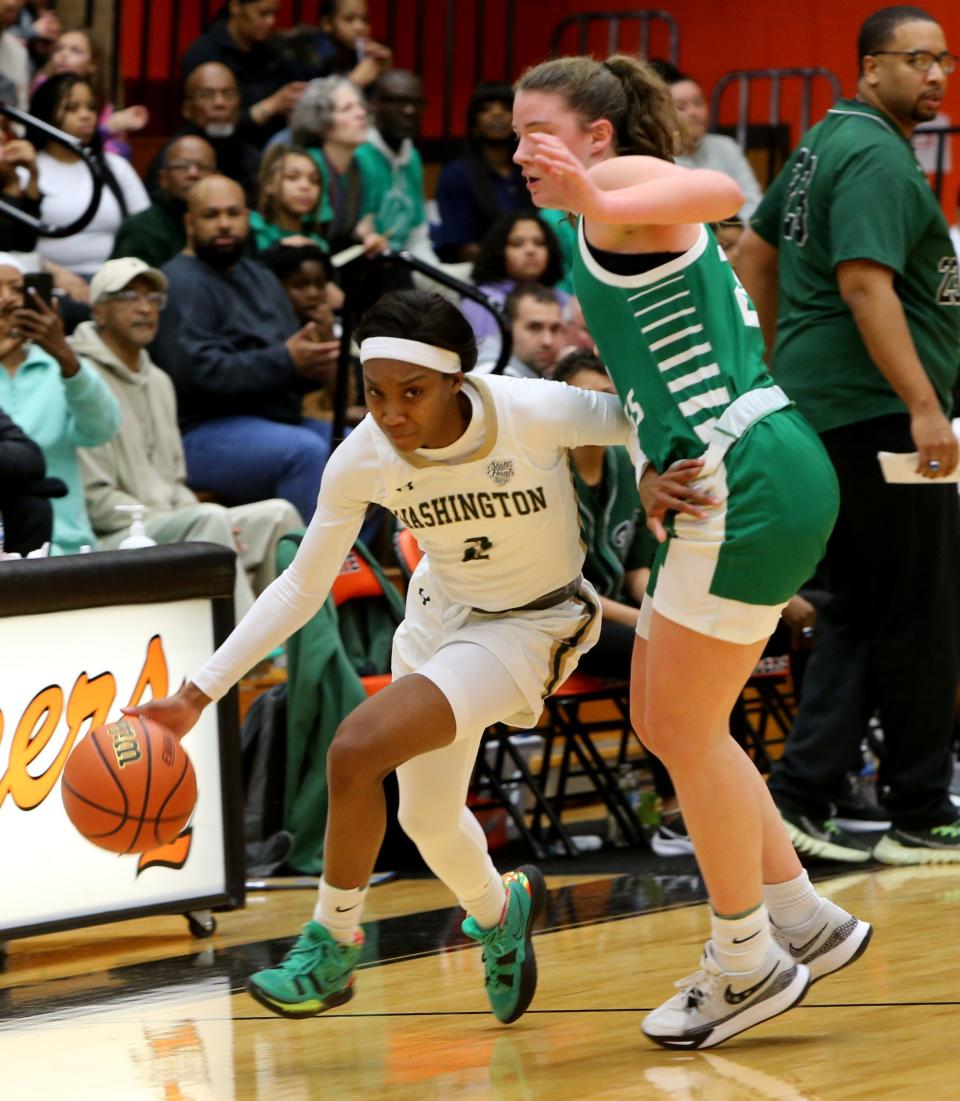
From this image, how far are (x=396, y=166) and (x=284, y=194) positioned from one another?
3.81ft

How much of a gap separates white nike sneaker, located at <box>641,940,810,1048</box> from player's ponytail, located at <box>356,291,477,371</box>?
120 centimetres

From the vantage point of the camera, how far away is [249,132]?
9852 millimetres

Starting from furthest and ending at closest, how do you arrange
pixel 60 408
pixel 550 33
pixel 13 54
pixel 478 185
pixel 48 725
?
pixel 550 33 → pixel 478 185 → pixel 13 54 → pixel 60 408 → pixel 48 725

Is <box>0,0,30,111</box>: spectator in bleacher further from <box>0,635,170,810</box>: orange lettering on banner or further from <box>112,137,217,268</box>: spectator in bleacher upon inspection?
<box>0,635,170,810</box>: orange lettering on banner

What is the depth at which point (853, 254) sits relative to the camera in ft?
17.4

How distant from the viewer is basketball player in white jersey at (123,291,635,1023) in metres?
3.67

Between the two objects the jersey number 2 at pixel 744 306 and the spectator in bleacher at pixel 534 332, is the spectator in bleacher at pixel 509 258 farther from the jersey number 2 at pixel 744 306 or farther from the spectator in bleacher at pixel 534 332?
the jersey number 2 at pixel 744 306

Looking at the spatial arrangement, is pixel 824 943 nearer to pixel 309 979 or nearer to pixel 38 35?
pixel 309 979

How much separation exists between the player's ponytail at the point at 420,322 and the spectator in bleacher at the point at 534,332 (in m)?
4.22

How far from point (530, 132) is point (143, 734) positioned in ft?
4.78

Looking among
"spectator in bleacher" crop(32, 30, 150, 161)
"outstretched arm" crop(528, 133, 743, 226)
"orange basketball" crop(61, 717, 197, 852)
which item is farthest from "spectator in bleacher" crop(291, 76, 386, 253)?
"outstretched arm" crop(528, 133, 743, 226)

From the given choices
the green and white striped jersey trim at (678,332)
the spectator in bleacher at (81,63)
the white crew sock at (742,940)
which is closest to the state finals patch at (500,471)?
the green and white striped jersey trim at (678,332)

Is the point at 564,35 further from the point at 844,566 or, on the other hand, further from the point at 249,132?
the point at 844,566

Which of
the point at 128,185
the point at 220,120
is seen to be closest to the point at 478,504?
the point at 128,185
